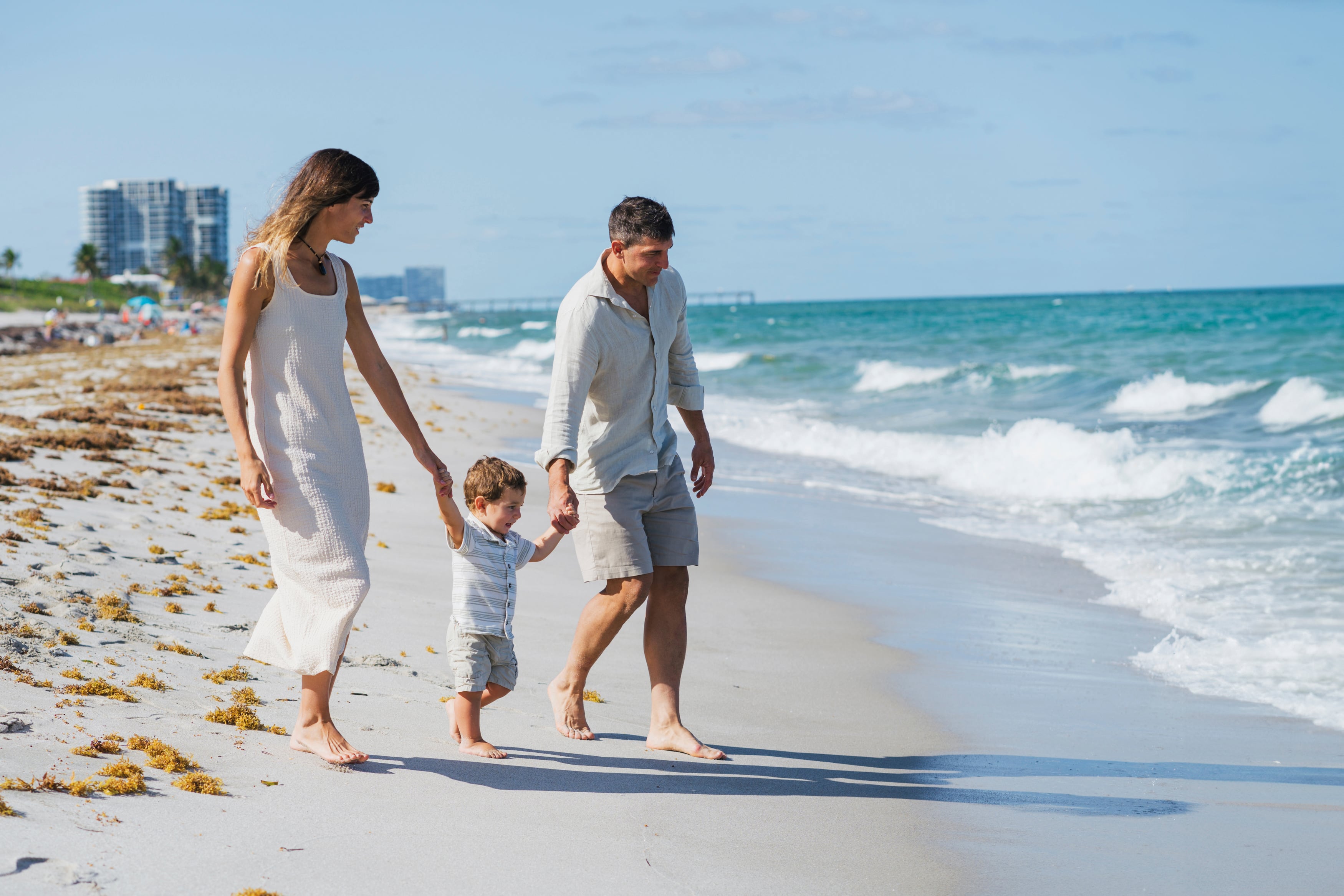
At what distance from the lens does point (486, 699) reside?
397cm

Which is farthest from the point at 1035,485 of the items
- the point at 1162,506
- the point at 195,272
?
the point at 195,272

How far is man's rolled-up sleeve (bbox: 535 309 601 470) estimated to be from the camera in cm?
389

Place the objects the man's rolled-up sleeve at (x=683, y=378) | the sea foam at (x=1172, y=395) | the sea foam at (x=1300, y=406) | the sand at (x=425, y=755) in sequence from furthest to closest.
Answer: the sea foam at (x=1172, y=395)
the sea foam at (x=1300, y=406)
the man's rolled-up sleeve at (x=683, y=378)
the sand at (x=425, y=755)

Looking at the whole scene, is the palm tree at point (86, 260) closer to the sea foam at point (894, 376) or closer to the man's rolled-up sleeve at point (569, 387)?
the sea foam at point (894, 376)

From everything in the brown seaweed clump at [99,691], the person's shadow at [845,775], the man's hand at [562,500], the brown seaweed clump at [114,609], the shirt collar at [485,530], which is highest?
the man's hand at [562,500]

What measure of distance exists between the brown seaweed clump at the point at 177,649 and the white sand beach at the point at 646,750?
0.07 meters

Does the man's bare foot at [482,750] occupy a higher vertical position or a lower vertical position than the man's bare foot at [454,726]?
lower

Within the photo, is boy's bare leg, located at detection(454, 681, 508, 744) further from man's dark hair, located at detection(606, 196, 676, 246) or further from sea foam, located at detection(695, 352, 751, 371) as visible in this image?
sea foam, located at detection(695, 352, 751, 371)

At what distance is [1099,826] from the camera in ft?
12.1

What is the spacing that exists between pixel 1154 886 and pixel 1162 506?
8.15 meters

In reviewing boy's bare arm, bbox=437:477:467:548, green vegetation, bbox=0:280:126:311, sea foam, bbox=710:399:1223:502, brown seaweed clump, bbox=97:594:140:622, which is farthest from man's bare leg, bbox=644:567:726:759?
green vegetation, bbox=0:280:126:311

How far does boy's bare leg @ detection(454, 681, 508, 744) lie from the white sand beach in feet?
0.17

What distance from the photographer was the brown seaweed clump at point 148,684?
395cm

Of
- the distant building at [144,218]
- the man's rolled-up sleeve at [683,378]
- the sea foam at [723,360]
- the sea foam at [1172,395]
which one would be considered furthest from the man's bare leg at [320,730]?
the distant building at [144,218]
